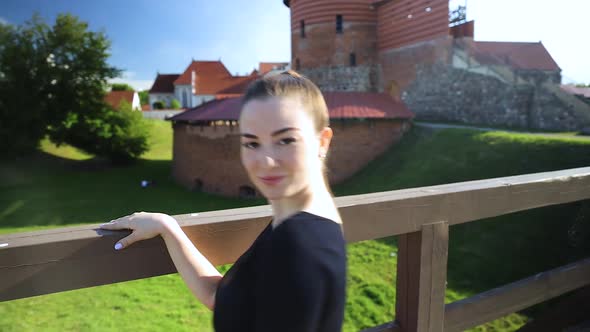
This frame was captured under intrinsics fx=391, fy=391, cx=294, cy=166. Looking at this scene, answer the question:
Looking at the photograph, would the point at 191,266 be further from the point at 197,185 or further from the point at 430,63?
the point at 430,63

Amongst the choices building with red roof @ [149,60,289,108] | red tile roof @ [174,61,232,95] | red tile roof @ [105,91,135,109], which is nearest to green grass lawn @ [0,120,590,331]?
red tile roof @ [105,91,135,109]

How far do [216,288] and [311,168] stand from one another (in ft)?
1.32

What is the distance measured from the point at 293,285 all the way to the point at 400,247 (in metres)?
0.82

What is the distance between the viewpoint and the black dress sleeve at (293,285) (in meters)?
0.81

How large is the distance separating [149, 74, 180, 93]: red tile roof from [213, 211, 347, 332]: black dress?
2072 inches

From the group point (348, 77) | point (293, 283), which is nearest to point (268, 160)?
point (293, 283)

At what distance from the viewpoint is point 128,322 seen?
267 inches

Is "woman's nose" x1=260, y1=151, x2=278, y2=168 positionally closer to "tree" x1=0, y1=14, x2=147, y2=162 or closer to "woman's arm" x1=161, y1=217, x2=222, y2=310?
"woman's arm" x1=161, y1=217, x2=222, y2=310

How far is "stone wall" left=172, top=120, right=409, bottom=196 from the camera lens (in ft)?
49.7

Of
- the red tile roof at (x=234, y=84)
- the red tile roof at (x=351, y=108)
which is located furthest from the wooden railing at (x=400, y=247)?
the red tile roof at (x=234, y=84)

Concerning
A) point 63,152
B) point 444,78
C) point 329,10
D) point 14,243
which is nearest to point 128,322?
point 14,243

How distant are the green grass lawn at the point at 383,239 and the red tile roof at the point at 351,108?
126 centimetres

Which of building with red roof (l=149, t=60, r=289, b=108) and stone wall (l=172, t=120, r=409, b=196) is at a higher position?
building with red roof (l=149, t=60, r=289, b=108)

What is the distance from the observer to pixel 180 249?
3.40ft
